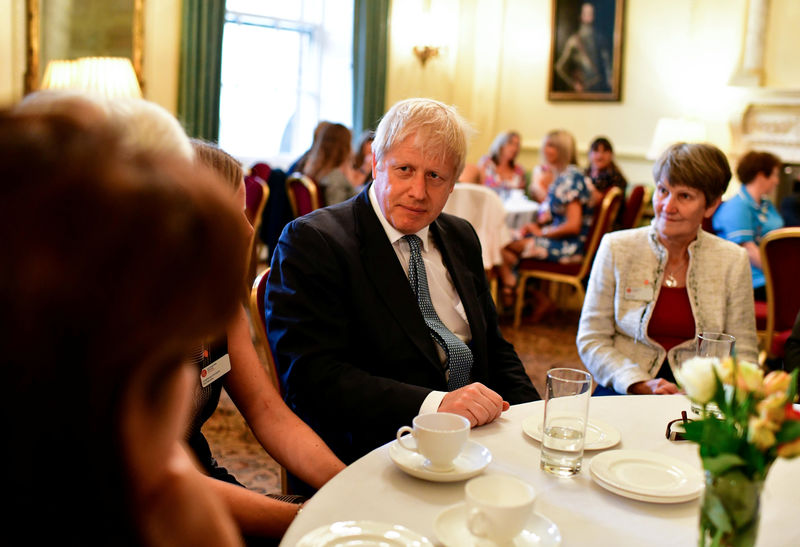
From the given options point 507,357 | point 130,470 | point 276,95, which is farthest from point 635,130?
point 130,470

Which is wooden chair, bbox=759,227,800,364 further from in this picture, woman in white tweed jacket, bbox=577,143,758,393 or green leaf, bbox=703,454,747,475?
green leaf, bbox=703,454,747,475

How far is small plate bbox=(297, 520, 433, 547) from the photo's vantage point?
3.05ft

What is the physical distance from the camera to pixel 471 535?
96 cm

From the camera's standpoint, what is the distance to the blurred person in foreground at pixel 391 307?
1.60 meters

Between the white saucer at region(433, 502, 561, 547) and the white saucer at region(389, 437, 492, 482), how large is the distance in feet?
0.34

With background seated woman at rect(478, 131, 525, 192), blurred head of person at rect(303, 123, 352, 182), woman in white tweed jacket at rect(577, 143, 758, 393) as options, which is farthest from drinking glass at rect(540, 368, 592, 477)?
background seated woman at rect(478, 131, 525, 192)

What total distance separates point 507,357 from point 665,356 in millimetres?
530

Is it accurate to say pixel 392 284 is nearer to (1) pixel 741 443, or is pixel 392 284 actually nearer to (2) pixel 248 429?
(1) pixel 741 443

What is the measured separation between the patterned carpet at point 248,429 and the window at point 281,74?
3589mm

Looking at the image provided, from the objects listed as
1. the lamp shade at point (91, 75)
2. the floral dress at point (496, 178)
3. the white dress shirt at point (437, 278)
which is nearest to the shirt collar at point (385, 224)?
the white dress shirt at point (437, 278)

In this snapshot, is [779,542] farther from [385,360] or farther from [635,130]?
[635,130]

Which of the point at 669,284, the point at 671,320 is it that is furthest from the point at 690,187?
the point at 671,320

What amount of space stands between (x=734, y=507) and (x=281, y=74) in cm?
765

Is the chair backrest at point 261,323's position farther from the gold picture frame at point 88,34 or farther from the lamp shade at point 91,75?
the gold picture frame at point 88,34
